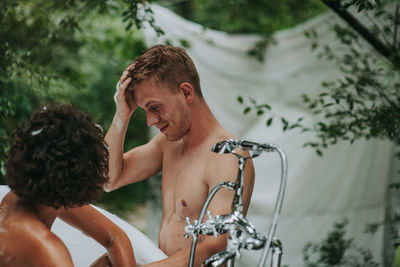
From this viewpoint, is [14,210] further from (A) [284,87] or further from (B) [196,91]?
(A) [284,87]

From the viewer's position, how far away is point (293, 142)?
3037mm

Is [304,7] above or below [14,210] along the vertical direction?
above

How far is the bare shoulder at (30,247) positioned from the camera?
97 centimetres

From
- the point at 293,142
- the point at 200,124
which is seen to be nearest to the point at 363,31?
the point at 200,124

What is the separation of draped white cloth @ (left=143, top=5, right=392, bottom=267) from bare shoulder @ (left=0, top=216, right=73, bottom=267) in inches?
77.2

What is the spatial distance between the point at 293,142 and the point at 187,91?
166cm

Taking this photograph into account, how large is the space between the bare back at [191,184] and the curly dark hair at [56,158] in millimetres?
453

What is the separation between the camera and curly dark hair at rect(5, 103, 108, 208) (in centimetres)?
99

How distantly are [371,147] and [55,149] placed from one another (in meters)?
2.35

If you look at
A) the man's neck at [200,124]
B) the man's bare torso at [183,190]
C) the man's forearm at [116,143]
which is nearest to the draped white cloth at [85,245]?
the man's bare torso at [183,190]

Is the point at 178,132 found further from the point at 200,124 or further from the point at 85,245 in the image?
the point at 85,245

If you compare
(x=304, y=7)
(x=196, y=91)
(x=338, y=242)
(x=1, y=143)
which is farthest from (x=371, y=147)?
(x=1, y=143)

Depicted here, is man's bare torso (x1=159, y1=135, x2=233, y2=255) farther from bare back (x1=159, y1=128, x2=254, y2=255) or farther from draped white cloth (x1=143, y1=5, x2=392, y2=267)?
draped white cloth (x1=143, y1=5, x2=392, y2=267)

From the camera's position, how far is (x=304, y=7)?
3711 mm
